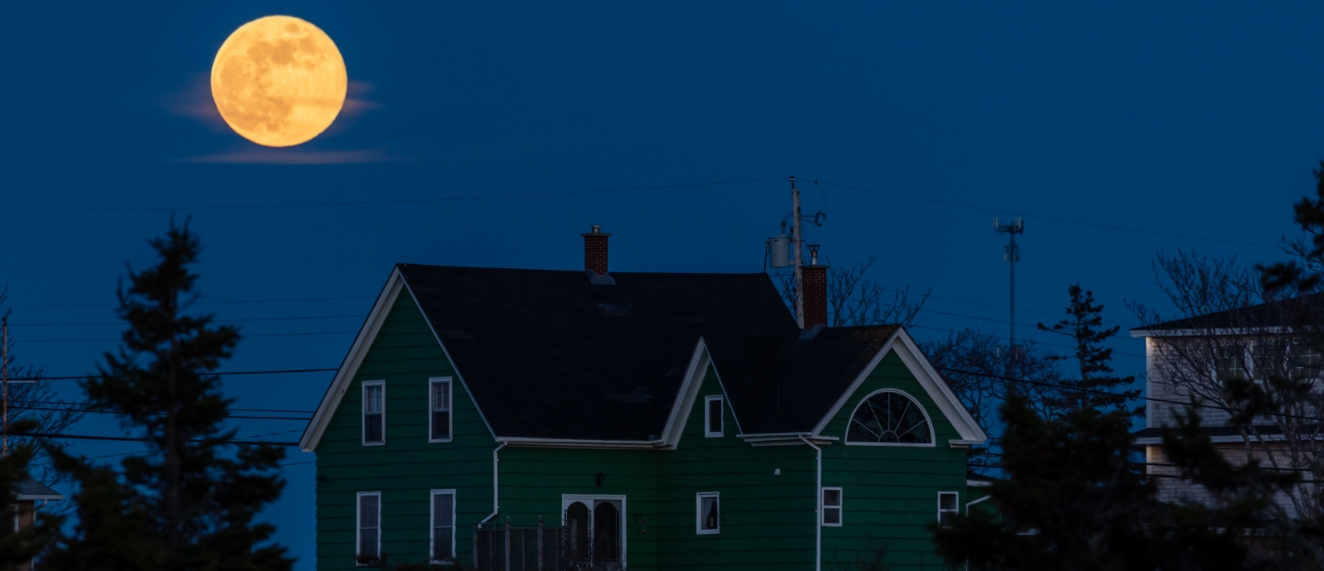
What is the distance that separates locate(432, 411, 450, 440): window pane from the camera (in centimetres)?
4038

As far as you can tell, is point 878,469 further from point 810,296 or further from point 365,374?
point 365,374

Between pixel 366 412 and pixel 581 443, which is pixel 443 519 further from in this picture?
pixel 581 443

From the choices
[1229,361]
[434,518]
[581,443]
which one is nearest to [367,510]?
[434,518]

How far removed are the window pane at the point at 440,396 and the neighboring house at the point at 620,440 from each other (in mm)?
29

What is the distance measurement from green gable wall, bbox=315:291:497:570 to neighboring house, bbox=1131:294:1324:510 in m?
14.4

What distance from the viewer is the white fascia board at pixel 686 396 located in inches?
1614

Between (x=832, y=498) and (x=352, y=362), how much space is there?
10.6 meters

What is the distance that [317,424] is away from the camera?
42.3 m

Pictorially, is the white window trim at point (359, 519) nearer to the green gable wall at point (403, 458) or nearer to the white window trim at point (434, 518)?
the green gable wall at point (403, 458)

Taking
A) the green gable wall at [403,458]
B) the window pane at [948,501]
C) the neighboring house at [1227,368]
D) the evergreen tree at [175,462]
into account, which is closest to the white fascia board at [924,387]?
the window pane at [948,501]

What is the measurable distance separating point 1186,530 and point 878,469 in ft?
60.6

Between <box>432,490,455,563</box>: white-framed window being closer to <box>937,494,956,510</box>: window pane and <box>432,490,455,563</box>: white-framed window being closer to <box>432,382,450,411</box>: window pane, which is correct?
<box>432,382,450,411</box>: window pane

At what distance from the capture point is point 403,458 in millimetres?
41000

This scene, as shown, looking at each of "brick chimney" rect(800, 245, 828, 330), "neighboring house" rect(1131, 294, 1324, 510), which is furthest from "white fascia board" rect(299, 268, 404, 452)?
"neighboring house" rect(1131, 294, 1324, 510)
